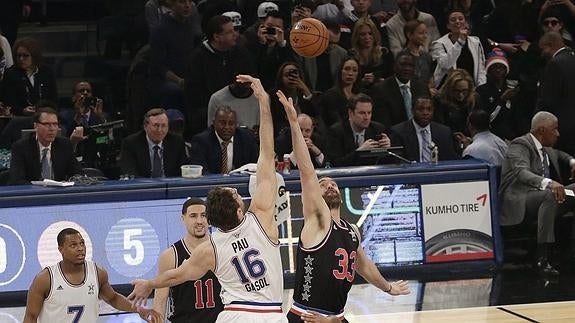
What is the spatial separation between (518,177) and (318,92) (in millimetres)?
2808

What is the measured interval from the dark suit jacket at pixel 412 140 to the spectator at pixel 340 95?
0.80m

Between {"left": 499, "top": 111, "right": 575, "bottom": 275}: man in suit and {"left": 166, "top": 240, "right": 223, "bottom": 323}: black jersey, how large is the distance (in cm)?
536

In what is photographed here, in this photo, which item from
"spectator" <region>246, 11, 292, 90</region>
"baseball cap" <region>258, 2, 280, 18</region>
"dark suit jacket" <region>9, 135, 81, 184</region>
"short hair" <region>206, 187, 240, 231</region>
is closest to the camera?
"short hair" <region>206, 187, 240, 231</region>

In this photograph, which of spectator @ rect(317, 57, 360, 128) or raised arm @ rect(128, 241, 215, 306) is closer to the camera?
raised arm @ rect(128, 241, 215, 306)

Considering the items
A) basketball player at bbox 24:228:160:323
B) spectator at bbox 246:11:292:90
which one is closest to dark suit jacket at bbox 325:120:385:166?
spectator at bbox 246:11:292:90

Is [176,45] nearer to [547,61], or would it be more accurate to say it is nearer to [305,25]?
[305,25]

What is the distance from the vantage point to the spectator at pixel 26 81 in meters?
14.9

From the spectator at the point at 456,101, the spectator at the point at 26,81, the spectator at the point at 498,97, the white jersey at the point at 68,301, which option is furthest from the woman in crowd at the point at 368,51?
the white jersey at the point at 68,301

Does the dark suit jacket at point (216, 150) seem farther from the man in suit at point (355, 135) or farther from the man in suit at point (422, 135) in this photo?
the man in suit at point (422, 135)

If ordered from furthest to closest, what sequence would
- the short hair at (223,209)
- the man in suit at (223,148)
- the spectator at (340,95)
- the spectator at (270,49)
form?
the spectator at (270,49), the spectator at (340,95), the man in suit at (223,148), the short hair at (223,209)

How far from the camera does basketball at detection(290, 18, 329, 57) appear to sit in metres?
13.3

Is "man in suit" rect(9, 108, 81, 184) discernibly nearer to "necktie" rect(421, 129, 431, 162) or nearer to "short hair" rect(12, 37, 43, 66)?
"short hair" rect(12, 37, 43, 66)

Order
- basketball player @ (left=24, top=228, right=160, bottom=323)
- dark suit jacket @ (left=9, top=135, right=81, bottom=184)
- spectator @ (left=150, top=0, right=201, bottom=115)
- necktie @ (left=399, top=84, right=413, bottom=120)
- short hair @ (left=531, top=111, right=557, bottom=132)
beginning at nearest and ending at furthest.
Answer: basketball player @ (left=24, top=228, right=160, bottom=323) < dark suit jacket @ (left=9, top=135, right=81, bottom=184) < short hair @ (left=531, top=111, right=557, bottom=132) < necktie @ (left=399, top=84, right=413, bottom=120) < spectator @ (left=150, top=0, right=201, bottom=115)

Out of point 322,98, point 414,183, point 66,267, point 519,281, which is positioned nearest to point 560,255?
point 519,281
